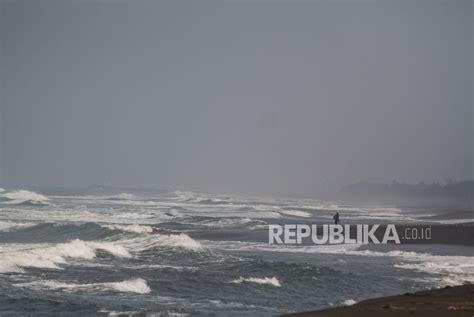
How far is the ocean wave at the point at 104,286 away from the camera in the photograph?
12422 millimetres

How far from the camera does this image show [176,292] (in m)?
12.5

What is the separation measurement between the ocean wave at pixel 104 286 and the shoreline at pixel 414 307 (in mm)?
3275

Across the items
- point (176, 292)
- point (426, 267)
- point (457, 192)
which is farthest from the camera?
point (457, 192)

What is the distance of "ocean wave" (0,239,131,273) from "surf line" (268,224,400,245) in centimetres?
565

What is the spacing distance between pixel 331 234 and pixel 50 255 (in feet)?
35.4

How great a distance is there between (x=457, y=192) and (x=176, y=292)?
119 ft

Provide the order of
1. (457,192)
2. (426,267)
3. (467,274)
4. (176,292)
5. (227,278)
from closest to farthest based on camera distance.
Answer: (176,292) < (227,278) < (467,274) < (426,267) < (457,192)

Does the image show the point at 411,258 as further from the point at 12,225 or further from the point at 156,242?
the point at 12,225

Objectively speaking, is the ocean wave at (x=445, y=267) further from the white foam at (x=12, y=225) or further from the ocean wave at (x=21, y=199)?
the ocean wave at (x=21, y=199)

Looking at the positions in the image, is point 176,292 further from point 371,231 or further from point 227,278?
point 371,231

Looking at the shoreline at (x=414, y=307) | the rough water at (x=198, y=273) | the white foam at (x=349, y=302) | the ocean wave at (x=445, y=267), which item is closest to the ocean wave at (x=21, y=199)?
the rough water at (x=198, y=273)

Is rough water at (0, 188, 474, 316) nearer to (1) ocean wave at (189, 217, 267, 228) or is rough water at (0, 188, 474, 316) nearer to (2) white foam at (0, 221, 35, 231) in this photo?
(2) white foam at (0, 221, 35, 231)

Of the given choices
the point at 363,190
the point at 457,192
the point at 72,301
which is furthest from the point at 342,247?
the point at 363,190

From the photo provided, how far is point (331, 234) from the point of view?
82.2 ft
